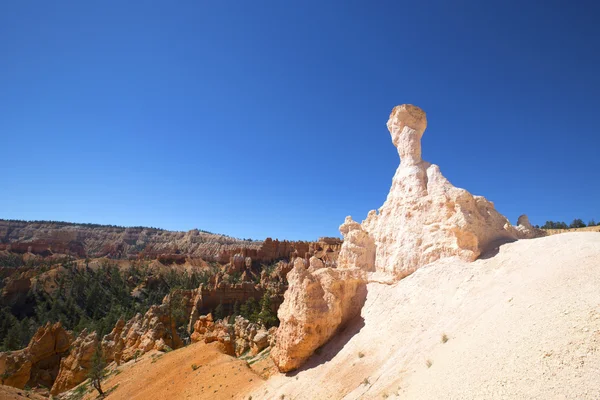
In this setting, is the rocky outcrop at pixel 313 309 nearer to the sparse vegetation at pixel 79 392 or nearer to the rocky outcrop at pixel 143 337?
the sparse vegetation at pixel 79 392

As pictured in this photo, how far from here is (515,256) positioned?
10.7m

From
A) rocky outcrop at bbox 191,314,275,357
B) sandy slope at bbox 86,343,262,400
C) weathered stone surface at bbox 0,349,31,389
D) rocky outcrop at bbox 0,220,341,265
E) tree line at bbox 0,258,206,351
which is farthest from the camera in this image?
rocky outcrop at bbox 0,220,341,265

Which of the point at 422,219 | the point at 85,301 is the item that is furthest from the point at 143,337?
the point at 85,301

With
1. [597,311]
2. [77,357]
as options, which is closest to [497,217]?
[597,311]

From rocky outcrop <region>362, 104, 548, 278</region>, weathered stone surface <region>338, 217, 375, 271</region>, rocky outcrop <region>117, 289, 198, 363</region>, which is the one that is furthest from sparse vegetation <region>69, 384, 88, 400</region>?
rocky outcrop <region>362, 104, 548, 278</region>

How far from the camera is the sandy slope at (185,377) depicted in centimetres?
1562

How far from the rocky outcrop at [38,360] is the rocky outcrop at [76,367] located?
2491mm

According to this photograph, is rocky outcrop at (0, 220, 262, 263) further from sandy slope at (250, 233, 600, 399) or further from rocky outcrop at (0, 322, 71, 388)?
sandy slope at (250, 233, 600, 399)

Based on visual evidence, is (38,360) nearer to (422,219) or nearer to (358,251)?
(358,251)

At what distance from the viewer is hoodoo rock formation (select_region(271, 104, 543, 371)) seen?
40.3 ft

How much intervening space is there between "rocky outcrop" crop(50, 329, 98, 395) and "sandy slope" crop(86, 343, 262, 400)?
397 centimetres

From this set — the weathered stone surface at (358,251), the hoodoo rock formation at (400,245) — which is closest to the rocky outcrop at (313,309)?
the hoodoo rock formation at (400,245)

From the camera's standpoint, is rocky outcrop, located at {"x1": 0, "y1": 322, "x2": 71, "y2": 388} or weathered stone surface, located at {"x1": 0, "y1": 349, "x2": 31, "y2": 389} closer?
weathered stone surface, located at {"x1": 0, "y1": 349, "x2": 31, "y2": 389}

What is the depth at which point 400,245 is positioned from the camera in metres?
13.5
